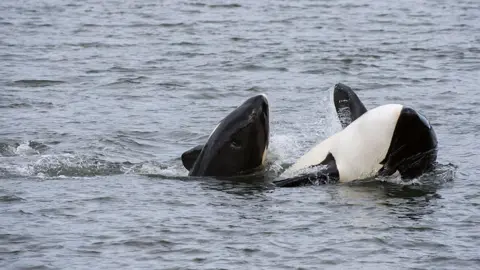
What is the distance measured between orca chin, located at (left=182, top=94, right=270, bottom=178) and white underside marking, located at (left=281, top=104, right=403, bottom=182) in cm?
73

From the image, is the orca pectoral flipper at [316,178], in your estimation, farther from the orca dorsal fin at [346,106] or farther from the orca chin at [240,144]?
the orca dorsal fin at [346,106]

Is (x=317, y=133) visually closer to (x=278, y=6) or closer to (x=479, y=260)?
(x=479, y=260)

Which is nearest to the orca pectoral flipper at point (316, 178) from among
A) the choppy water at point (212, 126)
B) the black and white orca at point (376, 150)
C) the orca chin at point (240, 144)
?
the black and white orca at point (376, 150)

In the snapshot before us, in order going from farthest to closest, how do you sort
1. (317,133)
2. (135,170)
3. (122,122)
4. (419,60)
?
(419,60) < (122,122) < (317,133) < (135,170)

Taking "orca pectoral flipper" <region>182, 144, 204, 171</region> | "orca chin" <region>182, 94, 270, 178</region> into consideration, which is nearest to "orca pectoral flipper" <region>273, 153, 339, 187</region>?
"orca chin" <region>182, 94, 270, 178</region>

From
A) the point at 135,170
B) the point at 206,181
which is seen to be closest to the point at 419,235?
the point at 206,181

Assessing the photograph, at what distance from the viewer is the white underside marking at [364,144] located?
43.7 ft

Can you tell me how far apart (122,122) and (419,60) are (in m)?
8.37

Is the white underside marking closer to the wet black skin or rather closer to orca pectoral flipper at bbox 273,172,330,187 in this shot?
orca pectoral flipper at bbox 273,172,330,187

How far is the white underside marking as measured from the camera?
1330cm

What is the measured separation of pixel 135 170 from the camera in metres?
14.9

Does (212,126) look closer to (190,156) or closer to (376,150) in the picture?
(190,156)

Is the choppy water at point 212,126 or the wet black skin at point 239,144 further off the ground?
the wet black skin at point 239,144

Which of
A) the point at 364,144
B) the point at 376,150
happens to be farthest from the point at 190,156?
the point at 376,150
